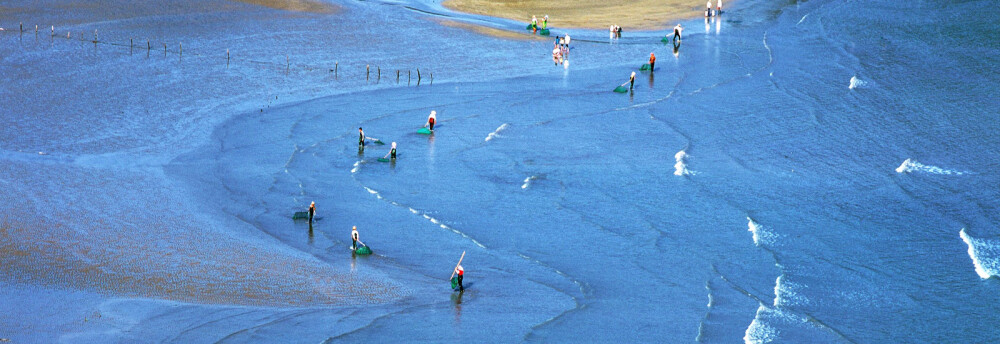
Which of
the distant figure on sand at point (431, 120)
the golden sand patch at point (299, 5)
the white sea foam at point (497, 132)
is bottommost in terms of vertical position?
the white sea foam at point (497, 132)

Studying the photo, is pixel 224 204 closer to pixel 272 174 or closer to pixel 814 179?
pixel 272 174

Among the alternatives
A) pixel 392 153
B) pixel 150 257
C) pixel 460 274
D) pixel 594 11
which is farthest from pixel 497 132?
pixel 594 11

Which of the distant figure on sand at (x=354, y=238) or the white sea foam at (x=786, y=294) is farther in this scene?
the distant figure on sand at (x=354, y=238)

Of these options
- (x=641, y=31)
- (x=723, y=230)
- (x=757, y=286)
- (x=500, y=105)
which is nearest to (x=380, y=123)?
(x=500, y=105)

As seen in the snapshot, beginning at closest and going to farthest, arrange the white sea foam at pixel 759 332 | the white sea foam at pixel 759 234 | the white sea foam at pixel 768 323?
the white sea foam at pixel 759 332, the white sea foam at pixel 768 323, the white sea foam at pixel 759 234

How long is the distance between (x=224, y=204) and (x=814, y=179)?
2002 cm

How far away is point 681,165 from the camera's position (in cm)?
3734

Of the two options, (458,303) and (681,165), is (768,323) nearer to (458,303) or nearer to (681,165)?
(458,303)

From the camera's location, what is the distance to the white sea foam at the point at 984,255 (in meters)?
27.1

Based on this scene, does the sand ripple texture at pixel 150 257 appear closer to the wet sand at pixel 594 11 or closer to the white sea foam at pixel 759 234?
the white sea foam at pixel 759 234

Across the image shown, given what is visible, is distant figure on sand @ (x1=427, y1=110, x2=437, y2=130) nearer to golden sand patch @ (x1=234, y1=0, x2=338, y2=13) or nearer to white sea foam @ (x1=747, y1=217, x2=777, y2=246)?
white sea foam @ (x1=747, y1=217, x2=777, y2=246)

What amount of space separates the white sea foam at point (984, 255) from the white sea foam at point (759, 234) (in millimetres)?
5388

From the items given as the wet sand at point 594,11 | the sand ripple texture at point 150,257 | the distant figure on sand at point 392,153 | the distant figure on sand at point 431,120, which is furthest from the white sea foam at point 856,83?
the sand ripple texture at point 150,257

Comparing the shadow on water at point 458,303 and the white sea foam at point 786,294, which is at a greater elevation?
the white sea foam at point 786,294
